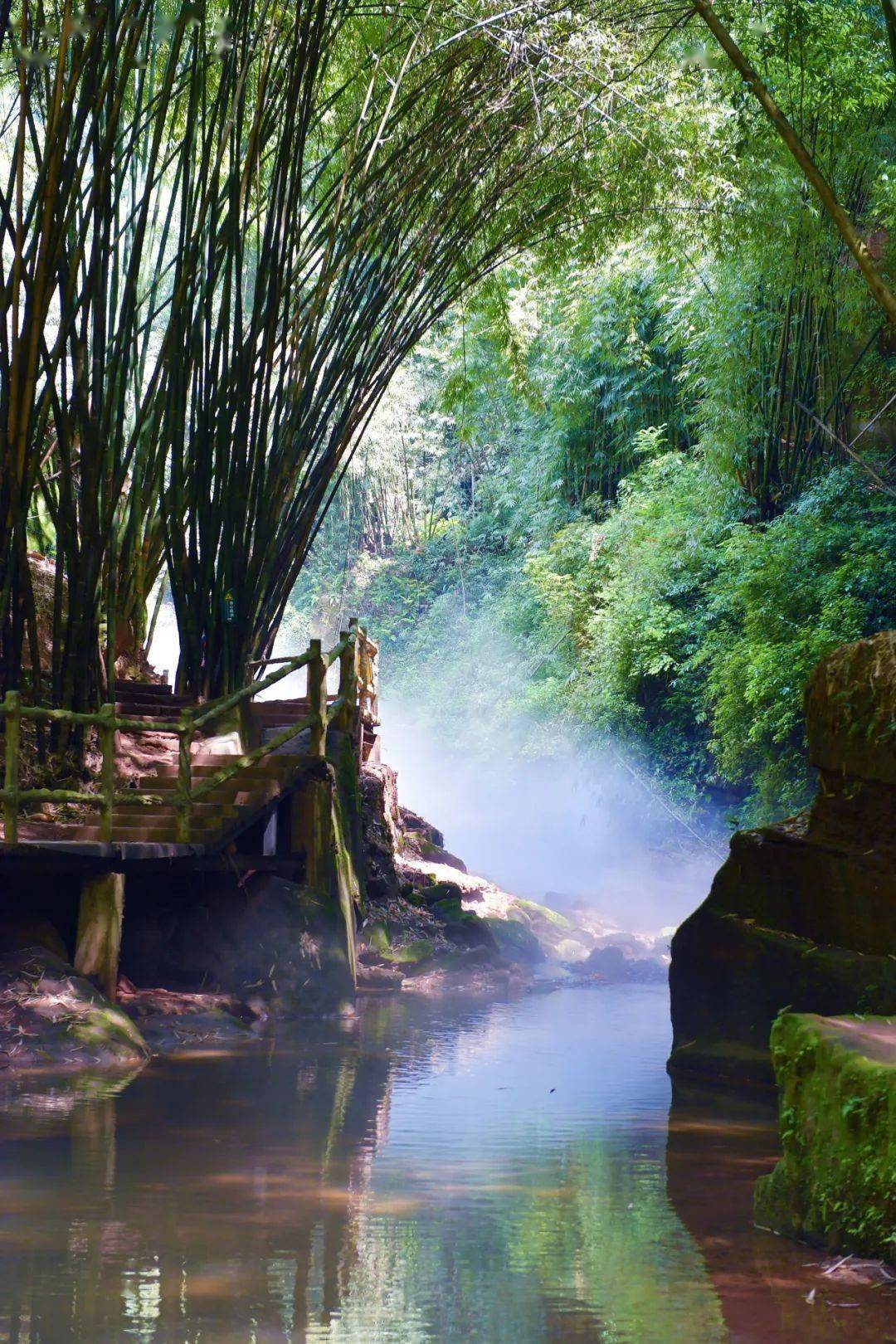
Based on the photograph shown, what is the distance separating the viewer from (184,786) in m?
7.96

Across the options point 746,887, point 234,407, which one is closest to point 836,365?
point 234,407

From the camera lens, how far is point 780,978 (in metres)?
6.37

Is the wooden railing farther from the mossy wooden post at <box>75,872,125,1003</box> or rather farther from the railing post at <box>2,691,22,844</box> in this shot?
the mossy wooden post at <box>75,872,125,1003</box>

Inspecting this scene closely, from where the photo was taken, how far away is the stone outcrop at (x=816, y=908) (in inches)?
232

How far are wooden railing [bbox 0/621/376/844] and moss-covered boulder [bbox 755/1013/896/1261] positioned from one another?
3994 millimetres

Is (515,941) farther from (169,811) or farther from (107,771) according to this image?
(107,771)

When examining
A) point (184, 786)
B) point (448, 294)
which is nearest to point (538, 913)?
point (448, 294)

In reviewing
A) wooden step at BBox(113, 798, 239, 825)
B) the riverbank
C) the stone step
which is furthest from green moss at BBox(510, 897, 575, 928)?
wooden step at BBox(113, 798, 239, 825)

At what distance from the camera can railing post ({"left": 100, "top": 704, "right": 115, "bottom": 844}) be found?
24.1ft

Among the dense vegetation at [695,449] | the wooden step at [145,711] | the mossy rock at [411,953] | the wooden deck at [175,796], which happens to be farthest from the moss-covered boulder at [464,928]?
the dense vegetation at [695,449]

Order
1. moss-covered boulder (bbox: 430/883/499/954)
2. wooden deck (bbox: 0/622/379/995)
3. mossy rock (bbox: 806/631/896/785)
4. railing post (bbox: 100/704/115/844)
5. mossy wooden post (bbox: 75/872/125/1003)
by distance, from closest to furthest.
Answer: mossy rock (bbox: 806/631/896/785), wooden deck (bbox: 0/622/379/995), railing post (bbox: 100/704/115/844), mossy wooden post (bbox: 75/872/125/1003), moss-covered boulder (bbox: 430/883/499/954)


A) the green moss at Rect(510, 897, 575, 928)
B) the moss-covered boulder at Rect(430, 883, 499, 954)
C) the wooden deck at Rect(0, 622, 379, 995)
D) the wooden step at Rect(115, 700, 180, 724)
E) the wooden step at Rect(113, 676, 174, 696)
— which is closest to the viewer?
the wooden deck at Rect(0, 622, 379, 995)

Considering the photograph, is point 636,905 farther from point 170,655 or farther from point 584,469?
point 170,655

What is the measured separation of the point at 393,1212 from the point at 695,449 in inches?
558
